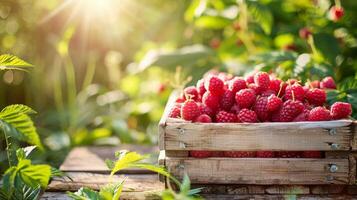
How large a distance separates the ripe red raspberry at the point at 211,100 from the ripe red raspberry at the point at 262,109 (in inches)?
4.8

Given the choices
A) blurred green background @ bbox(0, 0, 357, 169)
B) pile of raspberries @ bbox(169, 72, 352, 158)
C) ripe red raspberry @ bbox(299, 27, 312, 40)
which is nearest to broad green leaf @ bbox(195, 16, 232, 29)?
blurred green background @ bbox(0, 0, 357, 169)

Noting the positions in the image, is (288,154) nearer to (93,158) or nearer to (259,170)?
(259,170)

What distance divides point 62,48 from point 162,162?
4.14ft

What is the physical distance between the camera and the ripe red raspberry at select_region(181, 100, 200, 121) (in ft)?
5.38

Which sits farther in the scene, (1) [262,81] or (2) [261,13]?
(2) [261,13]

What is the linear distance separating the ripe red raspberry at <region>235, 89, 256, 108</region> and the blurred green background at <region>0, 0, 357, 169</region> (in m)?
0.34

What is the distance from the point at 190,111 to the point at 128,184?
0.38m

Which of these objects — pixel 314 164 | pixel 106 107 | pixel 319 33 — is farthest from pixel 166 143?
pixel 106 107

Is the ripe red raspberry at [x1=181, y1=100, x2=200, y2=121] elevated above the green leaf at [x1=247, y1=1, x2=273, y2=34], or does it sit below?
below

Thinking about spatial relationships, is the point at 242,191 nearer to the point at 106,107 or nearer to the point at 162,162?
the point at 162,162

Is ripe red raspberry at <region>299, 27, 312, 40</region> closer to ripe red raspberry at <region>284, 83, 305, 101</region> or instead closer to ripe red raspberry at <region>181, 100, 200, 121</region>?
ripe red raspberry at <region>284, 83, 305, 101</region>

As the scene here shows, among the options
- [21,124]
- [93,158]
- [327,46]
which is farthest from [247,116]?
[327,46]

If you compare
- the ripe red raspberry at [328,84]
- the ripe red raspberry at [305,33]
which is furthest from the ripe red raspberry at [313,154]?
the ripe red raspberry at [305,33]

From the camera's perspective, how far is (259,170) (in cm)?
165
